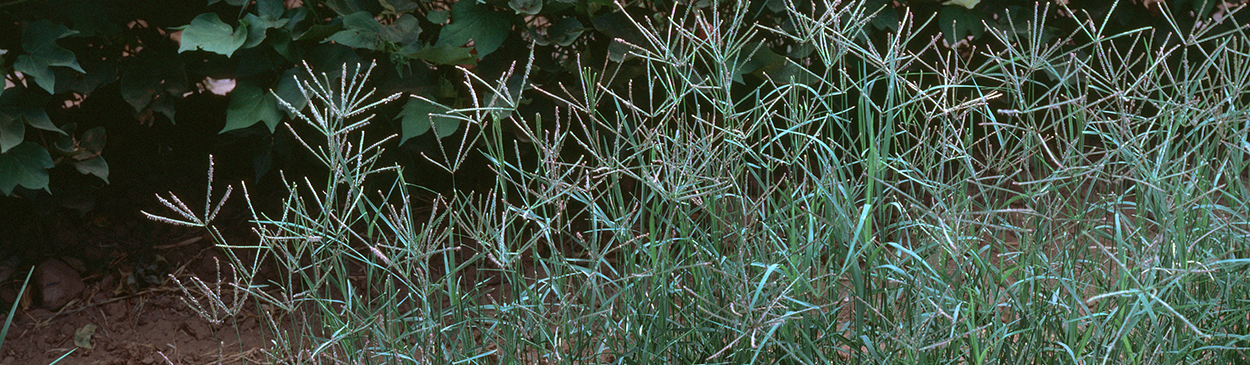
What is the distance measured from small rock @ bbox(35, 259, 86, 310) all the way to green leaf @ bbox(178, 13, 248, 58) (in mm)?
920

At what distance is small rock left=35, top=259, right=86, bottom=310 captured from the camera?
2660mm

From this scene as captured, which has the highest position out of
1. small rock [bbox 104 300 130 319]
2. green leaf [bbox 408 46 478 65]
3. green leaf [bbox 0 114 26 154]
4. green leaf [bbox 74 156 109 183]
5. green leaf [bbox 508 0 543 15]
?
green leaf [bbox 508 0 543 15]

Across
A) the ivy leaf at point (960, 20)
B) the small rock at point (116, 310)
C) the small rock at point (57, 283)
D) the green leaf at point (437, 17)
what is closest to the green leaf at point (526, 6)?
the green leaf at point (437, 17)

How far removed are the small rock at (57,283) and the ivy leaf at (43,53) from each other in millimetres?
654

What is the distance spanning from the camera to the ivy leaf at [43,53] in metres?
2.27

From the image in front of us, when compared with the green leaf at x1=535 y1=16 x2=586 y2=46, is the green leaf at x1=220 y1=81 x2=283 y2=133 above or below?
below

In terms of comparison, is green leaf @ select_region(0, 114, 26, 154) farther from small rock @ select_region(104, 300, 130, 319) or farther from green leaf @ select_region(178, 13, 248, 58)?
small rock @ select_region(104, 300, 130, 319)

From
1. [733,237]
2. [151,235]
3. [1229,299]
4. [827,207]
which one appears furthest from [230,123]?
[1229,299]

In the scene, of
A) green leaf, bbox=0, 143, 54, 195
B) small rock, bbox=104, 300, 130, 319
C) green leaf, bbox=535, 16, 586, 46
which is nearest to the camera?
green leaf, bbox=0, 143, 54, 195

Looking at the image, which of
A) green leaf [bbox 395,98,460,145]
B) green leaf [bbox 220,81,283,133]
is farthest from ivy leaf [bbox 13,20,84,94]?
green leaf [bbox 395,98,460,145]

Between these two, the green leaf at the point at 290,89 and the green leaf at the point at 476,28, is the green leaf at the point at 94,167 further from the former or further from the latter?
the green leaf at the point at 476,28

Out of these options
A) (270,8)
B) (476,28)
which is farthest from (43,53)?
(476,28)

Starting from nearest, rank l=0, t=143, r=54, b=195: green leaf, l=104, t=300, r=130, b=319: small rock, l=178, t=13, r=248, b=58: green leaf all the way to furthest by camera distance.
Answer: l=178, t=13, r=248, b=58: green leaf, l=0, t=143, r=54, b=195: green leaf, l=104, t=300, r=130, b=319: small rock

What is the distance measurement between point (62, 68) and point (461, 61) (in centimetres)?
103
